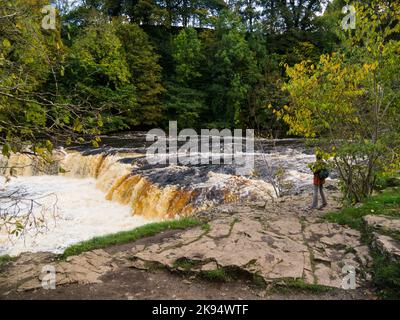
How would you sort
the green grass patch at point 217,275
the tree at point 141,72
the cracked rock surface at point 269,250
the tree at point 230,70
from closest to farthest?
the green grass patch at point 217,275, the cracked rock surface at point 269,250, the tree at point 141,72, the tree at point 230,70

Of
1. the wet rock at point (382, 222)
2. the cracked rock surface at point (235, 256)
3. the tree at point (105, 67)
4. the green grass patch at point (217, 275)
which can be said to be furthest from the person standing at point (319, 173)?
the tree at point (105, 67)

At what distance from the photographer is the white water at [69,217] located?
8.38 m

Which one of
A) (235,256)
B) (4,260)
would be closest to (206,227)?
(235,256)

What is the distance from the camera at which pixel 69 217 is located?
10344 mm

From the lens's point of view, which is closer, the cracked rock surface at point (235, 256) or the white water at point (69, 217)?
the cracked rock surface at point (235, 256)

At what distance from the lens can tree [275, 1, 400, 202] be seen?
19.9 ft

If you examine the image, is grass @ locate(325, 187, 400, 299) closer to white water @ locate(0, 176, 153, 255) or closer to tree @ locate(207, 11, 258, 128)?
white water @ locate(0, 176, 153, 255)

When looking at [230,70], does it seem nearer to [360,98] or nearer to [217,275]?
[360,98]

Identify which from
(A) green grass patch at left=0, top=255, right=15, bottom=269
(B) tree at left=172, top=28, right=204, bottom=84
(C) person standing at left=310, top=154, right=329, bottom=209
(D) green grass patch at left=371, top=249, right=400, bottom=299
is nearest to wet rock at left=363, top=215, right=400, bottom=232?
(D) green grass patch at left=371, top=249, right=400, bottom=299

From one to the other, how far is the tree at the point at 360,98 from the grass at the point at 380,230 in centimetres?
60

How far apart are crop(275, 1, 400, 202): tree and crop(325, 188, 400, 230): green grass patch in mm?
485

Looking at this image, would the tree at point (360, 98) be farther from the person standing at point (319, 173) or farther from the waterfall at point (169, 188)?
the waterfall at point (169, 188)

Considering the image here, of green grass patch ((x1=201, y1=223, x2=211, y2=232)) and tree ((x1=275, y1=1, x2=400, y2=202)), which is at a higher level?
tree ((x1=275, y1=1, x2=400, y2=202))

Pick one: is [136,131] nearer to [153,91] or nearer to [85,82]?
[153,91]
